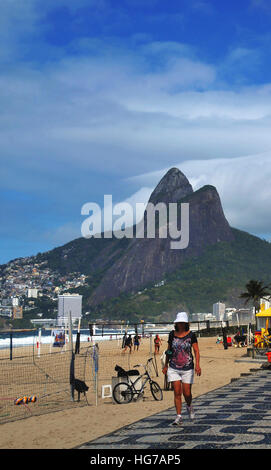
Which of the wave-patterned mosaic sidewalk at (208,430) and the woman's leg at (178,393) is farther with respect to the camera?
the woman's leg at (178,393)

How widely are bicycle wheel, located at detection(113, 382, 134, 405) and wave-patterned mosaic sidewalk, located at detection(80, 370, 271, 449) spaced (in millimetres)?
2041

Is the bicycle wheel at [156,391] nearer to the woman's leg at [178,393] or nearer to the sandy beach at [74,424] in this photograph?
the sandy beach at [74,424]

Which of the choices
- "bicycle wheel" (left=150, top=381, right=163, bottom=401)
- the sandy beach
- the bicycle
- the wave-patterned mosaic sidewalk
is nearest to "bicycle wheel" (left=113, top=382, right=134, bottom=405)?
the bicycle

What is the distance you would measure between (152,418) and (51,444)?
2189 mm

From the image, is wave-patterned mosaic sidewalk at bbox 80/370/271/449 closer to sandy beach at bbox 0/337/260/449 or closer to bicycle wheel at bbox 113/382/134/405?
sandy beach at bbox 0/337/260/449

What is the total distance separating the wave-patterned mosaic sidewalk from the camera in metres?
6.64

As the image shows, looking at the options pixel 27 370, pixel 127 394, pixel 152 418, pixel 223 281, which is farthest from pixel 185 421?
pixel 223 281

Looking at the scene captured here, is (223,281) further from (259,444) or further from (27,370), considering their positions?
(259,444)

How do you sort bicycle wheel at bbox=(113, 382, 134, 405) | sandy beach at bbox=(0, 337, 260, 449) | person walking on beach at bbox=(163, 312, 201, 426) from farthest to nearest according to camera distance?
bicycle wheel at bbox=(113, 382, 134, 405), person walking on beach at bbox=(163, 312, 201, 426), sandy beach at bbox=(0, 337, 260, 449)

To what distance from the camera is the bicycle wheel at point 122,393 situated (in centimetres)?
1268

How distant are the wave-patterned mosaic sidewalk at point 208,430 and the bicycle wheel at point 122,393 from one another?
2.04 meters

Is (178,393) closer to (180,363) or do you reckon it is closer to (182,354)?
(180,363)

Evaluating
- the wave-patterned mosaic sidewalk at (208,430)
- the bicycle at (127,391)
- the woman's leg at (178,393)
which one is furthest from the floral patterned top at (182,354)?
the bicycle at (127,391)

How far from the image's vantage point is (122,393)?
41.7 feet
